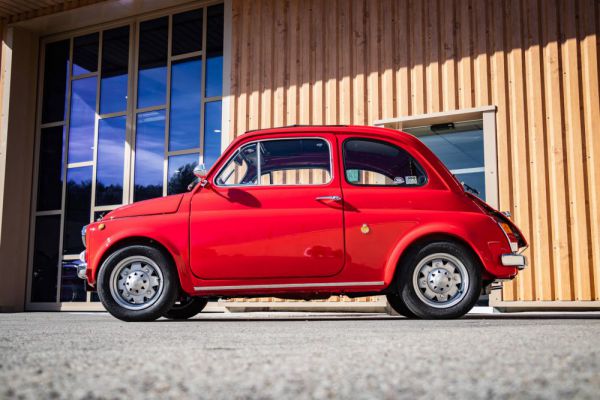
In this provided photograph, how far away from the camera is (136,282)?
5.25 meters

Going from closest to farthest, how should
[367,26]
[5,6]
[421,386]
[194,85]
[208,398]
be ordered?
[208,398] → [421,386] → [367,26] → [194,85] → [5,6]

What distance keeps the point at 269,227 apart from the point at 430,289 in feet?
4.39

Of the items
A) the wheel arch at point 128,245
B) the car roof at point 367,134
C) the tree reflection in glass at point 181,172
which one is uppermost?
the tree reflection in glass at point 181,172

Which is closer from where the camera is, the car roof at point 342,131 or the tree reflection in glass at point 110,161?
the car roof at point 342,131

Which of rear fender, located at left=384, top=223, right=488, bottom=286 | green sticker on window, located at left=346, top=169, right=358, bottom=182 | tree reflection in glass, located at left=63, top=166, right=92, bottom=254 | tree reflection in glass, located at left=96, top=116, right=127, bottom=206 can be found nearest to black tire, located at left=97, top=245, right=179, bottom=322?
green sticker on window, located at left=346, top=169, right=358, bottom=182

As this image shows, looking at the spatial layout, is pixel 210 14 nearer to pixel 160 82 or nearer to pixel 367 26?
pixel 160 82

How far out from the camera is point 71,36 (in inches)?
496

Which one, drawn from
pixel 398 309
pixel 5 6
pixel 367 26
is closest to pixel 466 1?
pixel 367 26

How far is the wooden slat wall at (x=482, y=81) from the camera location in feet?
26.3

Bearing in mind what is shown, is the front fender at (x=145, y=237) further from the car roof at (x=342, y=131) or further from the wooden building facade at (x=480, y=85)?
the wooden building facade at (x=480, y=85)

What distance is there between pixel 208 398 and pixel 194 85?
1020cm

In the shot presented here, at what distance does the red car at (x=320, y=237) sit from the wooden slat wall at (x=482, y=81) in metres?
2.99

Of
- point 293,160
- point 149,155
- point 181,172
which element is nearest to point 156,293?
point 293,160

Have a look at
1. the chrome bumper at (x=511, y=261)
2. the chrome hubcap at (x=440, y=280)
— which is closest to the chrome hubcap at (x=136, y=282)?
the chrome hubcap at (x=440, y=280)
